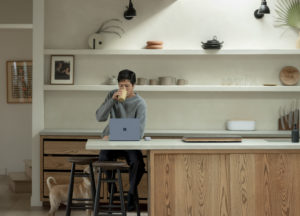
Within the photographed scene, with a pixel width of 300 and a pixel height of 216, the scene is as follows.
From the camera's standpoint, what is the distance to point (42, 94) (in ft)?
22.0

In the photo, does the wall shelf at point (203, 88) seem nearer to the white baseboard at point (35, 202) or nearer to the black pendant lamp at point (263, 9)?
the black pendant lamp at point (263, 9)

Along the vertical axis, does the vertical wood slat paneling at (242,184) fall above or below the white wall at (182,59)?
below

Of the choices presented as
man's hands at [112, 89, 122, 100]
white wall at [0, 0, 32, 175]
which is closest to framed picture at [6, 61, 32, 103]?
white wall at [0, 0, 32, 175]

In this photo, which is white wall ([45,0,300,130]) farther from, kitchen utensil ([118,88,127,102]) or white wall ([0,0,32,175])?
white wall ([0,0,32,175])

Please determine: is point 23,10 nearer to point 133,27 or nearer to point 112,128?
point 133,27

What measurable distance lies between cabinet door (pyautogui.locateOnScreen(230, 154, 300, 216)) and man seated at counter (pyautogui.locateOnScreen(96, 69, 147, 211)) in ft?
3.14

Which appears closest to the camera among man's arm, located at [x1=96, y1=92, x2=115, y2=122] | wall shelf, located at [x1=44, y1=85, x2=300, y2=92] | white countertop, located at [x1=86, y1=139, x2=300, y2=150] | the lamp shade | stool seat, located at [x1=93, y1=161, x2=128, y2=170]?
white countertop, located at [x1=86, y1=139, x2=300, y2=150]

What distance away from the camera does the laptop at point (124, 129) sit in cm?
462

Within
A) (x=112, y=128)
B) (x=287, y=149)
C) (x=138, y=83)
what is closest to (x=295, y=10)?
(x=138, y=83)

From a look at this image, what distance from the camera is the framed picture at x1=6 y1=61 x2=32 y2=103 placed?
354 inches

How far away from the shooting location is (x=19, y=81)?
903 cm

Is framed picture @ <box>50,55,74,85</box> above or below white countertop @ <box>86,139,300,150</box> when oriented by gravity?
above

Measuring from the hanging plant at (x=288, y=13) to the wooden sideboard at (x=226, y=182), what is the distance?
9.46 ft

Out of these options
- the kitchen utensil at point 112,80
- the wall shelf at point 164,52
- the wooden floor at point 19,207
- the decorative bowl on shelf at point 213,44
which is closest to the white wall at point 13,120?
the wooden floor at point 19,207
